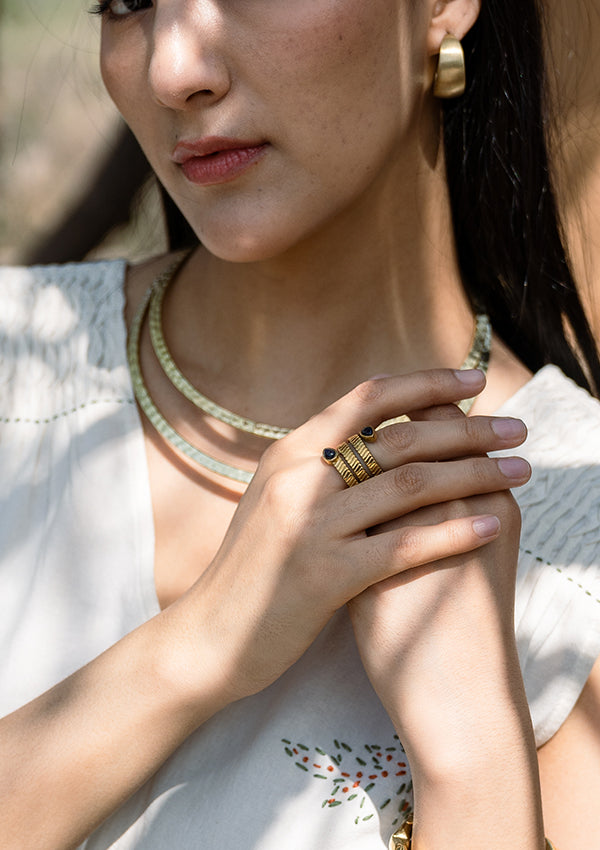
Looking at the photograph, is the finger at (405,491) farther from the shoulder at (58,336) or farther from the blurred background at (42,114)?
the blurred background at (42,114)

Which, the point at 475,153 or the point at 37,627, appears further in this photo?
the point at 475,153

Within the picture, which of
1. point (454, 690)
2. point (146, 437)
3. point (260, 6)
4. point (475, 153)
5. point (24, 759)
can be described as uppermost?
point (260, 6)

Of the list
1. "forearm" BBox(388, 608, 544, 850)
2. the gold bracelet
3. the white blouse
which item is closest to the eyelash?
the white blouse

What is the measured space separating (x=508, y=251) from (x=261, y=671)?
105 centimetres

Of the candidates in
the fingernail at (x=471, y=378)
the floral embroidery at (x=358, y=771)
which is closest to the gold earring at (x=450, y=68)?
the fingernail at (x=471, y=378)

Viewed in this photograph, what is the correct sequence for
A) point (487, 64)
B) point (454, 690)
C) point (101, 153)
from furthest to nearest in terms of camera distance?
point (101, 153) → point (487, 64) → point (454, 690)

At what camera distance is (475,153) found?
2.04m

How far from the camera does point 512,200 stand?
208 cm

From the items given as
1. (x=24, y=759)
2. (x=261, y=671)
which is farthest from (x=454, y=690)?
(x=24, y=759)

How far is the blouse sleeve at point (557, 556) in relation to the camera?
159 centimetres

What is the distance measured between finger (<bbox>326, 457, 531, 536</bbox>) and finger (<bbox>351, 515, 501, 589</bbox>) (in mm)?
27

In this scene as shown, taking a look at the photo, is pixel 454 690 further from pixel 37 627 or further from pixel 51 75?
pixel 51 75

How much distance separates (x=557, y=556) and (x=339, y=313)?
620 mm

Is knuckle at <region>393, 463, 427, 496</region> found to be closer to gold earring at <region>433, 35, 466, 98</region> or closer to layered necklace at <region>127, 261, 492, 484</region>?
layered necklace at <region>127, 261, 492, 484</region>
